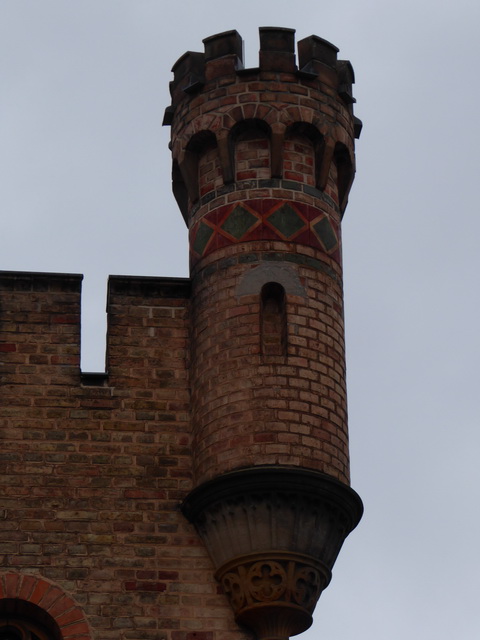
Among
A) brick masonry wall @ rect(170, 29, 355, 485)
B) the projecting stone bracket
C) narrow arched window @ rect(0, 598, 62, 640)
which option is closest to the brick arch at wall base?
narrow arched window @ rect(0, 598, 62, 640)

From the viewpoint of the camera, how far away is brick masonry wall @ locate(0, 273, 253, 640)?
52.0 ft

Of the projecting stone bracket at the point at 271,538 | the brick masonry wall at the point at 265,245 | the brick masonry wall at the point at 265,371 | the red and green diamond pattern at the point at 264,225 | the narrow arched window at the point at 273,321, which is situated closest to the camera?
the projecting stone bracket at the point at 271,538

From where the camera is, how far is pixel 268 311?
675 inches

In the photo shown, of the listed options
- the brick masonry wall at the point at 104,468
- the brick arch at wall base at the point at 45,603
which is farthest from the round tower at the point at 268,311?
the brick arch at wall base at the point at 45,603

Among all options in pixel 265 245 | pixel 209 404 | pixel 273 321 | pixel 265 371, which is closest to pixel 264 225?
pixel 265 245

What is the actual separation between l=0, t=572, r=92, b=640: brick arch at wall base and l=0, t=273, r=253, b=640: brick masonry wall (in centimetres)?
1

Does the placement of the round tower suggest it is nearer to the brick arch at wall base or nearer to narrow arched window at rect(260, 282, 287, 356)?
narrow arched window at rect(260, 282, 287, 356)

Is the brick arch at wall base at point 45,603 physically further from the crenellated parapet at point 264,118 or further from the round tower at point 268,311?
the crenellated parapet at point 264,118

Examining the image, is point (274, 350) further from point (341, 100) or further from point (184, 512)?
point (341, 100)

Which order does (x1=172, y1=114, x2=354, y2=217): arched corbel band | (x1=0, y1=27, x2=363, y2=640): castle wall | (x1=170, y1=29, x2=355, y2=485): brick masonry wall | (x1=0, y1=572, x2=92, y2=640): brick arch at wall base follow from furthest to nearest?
(x1=172, y1=114, x2=354, y2=217): arched corbel band → (x1=170, y1=29, x2=355, y2=485): brick masonry wall → (x1=0, y1=27, x2=363, y2=640): castle wall → (x1=0, y1=572, x2=92, y2=640): brick arch at wall base

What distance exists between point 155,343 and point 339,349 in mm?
1783

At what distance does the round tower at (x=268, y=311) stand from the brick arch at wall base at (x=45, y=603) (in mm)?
1357

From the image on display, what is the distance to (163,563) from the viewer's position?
1614 centimetres

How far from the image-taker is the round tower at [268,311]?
52.5ft
